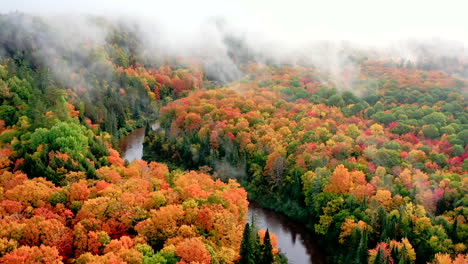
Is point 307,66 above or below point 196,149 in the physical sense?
above

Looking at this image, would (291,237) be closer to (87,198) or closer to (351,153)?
(351,153)

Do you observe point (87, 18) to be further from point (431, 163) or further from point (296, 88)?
point (431, 163)

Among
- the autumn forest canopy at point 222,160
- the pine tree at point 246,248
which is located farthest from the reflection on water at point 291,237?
the pine tree at point 246,248

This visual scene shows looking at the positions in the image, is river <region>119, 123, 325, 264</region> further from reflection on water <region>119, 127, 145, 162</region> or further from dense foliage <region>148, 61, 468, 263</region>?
reflection on water <region>119, 127, 145, 162</region>

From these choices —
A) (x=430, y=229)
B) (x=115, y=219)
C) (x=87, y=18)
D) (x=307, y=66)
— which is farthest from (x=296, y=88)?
(x=87, y=18)

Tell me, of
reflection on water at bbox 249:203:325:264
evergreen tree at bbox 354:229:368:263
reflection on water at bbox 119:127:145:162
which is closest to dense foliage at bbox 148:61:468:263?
evergreen tree at bbox 354:229:368:263

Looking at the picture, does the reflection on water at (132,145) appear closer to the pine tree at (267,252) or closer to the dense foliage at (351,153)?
the dense foliage at (351,153)
